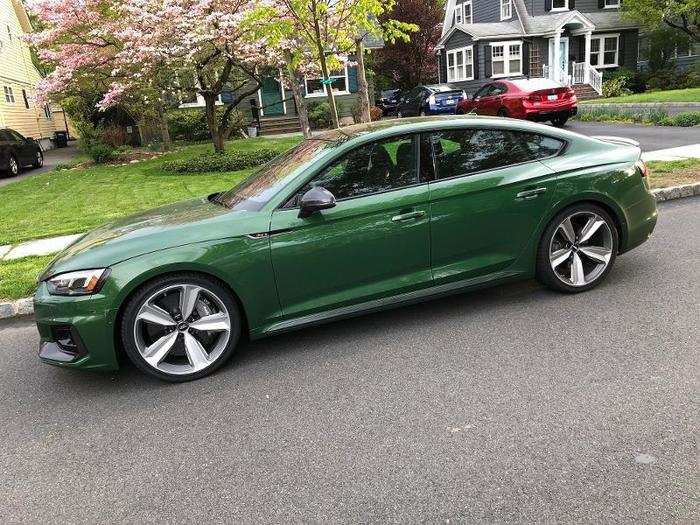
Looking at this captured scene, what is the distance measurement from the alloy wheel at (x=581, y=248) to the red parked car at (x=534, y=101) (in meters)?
13.1

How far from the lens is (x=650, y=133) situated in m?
14.3

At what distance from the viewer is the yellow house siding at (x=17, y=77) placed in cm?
2805

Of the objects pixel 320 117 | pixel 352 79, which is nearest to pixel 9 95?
pixel 320 117

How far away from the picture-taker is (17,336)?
16.4 ft

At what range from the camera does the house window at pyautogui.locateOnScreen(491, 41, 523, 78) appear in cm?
3002

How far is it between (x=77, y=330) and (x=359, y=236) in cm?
192

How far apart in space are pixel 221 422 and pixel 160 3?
14.3m

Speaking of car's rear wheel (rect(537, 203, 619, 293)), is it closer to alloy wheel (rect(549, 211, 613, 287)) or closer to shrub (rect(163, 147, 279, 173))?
alloy wheel (rect(549, 211, 613, 287))

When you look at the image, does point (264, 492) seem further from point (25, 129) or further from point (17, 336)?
point (25, 129)

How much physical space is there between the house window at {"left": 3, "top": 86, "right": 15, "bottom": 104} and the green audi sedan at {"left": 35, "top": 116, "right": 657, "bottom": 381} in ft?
95.2

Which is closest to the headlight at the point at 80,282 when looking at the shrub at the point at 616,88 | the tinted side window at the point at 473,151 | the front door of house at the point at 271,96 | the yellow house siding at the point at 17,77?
the tinted side window at the point at 473,151

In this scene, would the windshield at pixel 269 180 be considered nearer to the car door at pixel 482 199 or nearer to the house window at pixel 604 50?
the car door at pixel 482 199

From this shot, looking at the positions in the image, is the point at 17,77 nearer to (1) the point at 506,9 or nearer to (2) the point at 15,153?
(2) the point at 15,153

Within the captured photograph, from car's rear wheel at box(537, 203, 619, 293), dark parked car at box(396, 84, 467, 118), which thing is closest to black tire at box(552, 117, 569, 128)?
dark parked car at box(396, 84, 467, 118)
